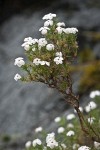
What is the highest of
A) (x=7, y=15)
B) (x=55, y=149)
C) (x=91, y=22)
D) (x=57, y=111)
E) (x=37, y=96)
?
(x=7, y=15)

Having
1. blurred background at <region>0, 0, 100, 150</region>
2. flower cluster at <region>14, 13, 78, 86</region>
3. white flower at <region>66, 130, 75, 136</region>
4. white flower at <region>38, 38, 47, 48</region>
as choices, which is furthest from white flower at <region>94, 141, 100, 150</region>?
blurred background at <region>0, 0, 100, 150</region>

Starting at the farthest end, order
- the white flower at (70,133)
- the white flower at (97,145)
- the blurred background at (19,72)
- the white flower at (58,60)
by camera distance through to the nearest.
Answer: the blurred background at (19,72) < the white flower at (70,133) < the white flower at (97,145) < the white flower at (58,60)

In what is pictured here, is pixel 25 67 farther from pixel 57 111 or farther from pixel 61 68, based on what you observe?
pixel 57 111

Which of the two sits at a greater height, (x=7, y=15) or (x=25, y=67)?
(x=7, y=15)

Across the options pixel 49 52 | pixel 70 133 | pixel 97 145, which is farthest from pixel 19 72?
pixel 49 52

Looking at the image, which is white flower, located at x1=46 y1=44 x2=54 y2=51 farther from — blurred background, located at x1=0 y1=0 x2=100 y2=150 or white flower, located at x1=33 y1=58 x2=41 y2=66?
blurred background, located at x1=0 y1=0 x2=100 y2=150

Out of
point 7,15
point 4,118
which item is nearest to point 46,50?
point 4,118

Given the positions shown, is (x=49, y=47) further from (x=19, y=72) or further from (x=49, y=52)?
(x=19, y=72)

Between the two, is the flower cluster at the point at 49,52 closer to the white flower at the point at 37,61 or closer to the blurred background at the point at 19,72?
the white flower at the point at 37,61

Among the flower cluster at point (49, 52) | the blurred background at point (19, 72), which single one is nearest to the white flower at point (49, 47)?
the flower cluster at point (49, 52)
